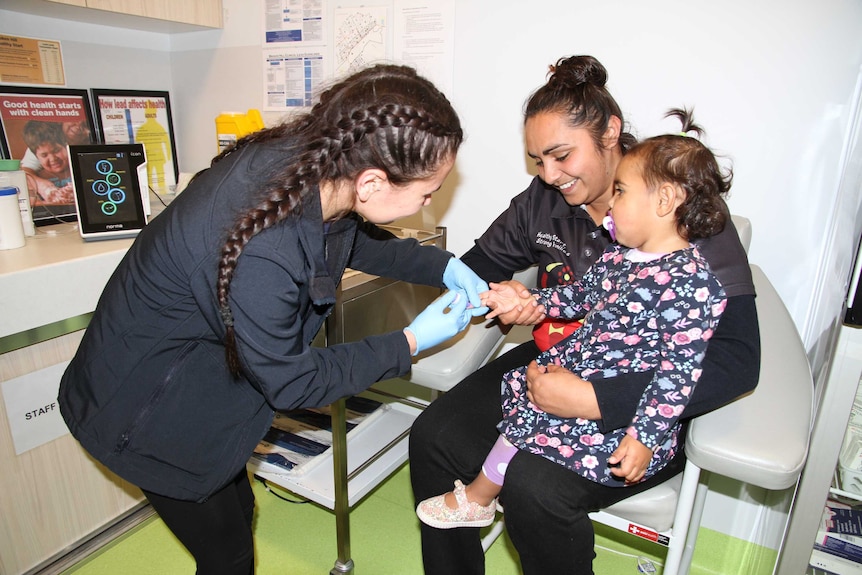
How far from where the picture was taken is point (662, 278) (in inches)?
42.7

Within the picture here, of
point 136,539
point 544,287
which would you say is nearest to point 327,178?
point 544,287

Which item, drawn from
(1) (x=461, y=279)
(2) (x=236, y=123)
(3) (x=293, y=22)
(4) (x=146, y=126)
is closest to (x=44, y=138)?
(4) (x=146, y=126)

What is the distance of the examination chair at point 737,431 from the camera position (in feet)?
2.88

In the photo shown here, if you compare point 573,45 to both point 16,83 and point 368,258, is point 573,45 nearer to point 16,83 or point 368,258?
point 368,258

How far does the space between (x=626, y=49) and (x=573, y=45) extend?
0.48 feet

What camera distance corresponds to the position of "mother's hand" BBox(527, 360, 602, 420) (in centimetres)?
108

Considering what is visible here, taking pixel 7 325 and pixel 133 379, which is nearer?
pixel 133 379

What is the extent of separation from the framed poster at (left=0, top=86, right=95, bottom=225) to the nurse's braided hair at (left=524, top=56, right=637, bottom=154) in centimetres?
162

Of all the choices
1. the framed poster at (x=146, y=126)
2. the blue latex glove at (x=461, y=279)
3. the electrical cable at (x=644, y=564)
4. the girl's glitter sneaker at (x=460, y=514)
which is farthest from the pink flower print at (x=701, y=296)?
the framed poster at (x=146, y=126)

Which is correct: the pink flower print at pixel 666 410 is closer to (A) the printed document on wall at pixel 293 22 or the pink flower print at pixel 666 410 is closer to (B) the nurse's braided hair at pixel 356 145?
(B) the nurse's braided hair at pixel 356 145

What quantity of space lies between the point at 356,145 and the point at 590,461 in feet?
2.39

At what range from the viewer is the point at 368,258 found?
1374 mm

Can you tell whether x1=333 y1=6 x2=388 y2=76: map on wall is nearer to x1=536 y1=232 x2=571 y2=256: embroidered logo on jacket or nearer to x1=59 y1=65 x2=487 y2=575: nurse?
x1=536 y1=232 x2=571 y2=256: embroidered logo on jacket

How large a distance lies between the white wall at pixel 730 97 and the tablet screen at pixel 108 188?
2.08 ft
